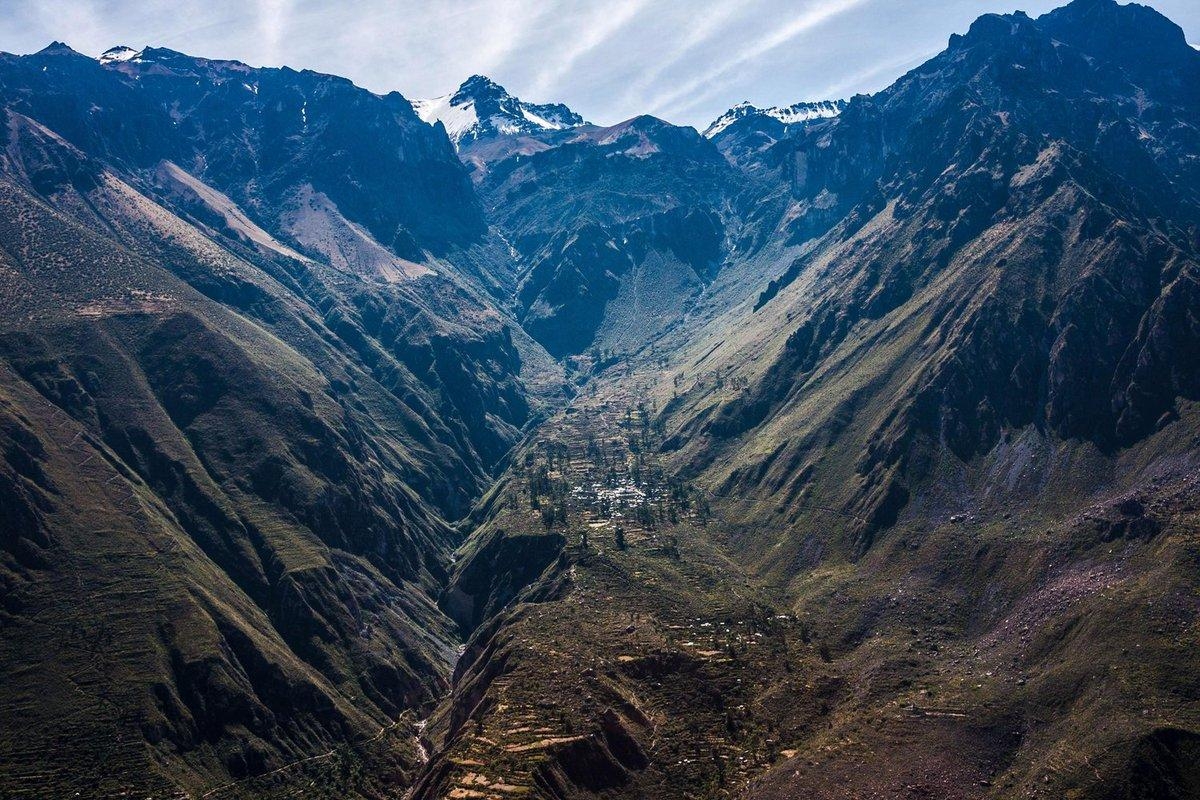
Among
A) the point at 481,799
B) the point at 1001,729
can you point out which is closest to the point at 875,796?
the point at 1001,729

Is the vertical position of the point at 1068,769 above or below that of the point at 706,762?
below

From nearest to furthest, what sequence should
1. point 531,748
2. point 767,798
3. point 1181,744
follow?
1. point 1181,744
2. point 767,798
3. point 531,748

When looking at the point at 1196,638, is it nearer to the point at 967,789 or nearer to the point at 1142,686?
the point at 1142,686

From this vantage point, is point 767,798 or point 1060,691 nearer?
point 767,798

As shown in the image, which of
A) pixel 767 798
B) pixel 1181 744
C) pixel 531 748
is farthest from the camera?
pixel 531 748

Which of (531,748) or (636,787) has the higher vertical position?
(531,748)

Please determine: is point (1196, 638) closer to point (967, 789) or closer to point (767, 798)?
point (967, 789)

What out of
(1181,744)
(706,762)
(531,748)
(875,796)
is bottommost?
(1181,744)

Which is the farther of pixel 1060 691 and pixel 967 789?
pixel 1060 691

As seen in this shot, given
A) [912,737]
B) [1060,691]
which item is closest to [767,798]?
[912,737]
